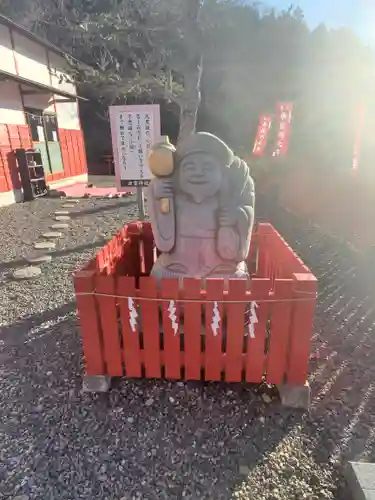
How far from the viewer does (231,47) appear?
2041 centimetres

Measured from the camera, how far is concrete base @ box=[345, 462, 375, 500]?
6.08 ft

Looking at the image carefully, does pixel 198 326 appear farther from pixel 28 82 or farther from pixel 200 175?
pixel 28 82

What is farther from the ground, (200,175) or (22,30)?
(22,30)

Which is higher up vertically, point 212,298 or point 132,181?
point 132,181

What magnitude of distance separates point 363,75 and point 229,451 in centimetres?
1694

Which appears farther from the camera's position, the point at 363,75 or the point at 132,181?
the point at 363,75

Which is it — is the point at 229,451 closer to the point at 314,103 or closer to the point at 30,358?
the point at 30,358

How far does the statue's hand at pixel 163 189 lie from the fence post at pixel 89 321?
89 cm

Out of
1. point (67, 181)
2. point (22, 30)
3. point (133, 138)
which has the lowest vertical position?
point (67, 181)

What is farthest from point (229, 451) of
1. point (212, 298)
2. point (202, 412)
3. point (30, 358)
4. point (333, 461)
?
point (30, 358)

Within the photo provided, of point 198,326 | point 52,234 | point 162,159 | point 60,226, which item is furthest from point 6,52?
point 198,326

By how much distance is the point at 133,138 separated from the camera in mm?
5555

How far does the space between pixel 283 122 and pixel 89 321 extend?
36.6 feet

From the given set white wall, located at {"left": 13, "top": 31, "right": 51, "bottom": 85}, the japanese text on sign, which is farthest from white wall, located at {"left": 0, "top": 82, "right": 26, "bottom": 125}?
the japanese text on sign
